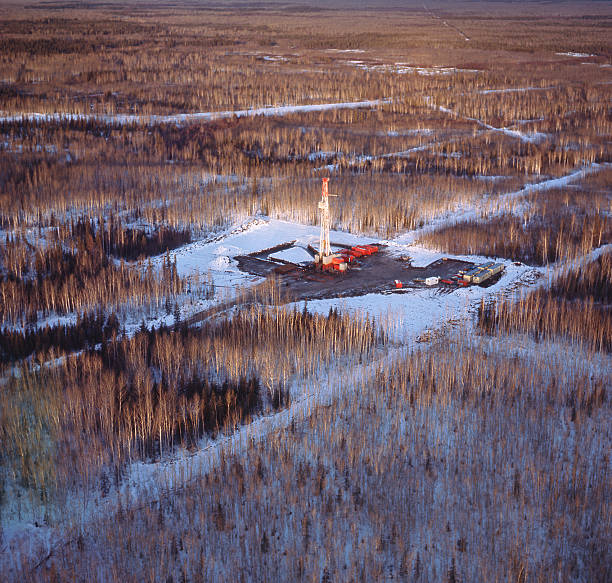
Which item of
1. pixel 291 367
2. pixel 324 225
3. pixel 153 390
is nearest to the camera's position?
pixel 153 390

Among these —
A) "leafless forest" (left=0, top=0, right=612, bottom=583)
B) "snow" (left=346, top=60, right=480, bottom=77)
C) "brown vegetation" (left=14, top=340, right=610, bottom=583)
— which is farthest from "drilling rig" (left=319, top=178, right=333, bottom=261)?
"snow" (left=346, top=60, right=480, bottom=77)

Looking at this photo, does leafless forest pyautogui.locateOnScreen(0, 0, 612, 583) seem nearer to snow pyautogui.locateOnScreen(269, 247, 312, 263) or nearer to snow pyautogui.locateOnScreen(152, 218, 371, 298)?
snow pyautogui.locateOnScreen(152, 218, 371, 298)

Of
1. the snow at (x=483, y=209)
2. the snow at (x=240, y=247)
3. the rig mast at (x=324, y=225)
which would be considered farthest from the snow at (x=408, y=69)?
the rig mast at (x=324, y=225)

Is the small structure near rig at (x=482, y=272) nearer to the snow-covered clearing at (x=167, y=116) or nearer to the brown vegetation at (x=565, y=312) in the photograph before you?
the brown vegetation at (x=565, y=312)

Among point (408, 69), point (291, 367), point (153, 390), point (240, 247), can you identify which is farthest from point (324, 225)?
point (408, 69)

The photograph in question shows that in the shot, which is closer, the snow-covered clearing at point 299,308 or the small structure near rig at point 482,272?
the snow-covered clearing at point 299,308

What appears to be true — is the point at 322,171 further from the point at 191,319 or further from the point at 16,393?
the point at 16,393

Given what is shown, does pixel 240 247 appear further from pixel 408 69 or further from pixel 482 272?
pixel 408 69

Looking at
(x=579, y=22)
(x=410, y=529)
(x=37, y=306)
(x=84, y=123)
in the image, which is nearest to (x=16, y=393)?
(x=37, y=306)
